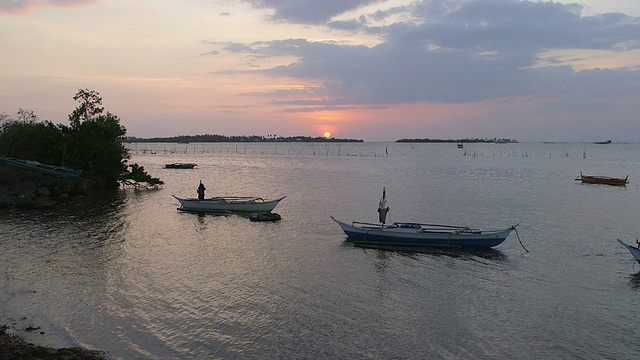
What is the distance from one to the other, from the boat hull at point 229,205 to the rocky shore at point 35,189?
10411mm

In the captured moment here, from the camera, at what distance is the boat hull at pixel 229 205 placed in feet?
110

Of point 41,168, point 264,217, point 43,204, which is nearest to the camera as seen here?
point 264,217

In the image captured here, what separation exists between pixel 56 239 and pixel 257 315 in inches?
584

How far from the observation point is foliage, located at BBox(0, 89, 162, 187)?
1791 inches

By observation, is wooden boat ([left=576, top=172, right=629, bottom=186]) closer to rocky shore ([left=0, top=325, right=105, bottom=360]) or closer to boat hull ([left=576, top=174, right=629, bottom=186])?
boat hull ([left=576, top=174, right=629, bottom=186])

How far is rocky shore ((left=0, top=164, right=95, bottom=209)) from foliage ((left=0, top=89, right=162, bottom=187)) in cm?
365

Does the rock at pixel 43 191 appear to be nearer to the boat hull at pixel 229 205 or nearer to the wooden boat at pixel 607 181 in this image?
the boat hull at pixel 229 205

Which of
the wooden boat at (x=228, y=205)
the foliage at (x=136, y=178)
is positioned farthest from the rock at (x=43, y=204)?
the foliage at (x=136, y=178)

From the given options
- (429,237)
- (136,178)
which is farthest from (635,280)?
(136,178)

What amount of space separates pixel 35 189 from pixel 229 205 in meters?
16.8

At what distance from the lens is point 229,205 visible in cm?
3400

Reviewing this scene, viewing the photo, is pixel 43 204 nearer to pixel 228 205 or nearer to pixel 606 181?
pixel 228 205

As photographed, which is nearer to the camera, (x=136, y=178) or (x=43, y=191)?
(x=43, y=191)

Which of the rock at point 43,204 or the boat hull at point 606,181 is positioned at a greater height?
the boat hull at point 606,181
